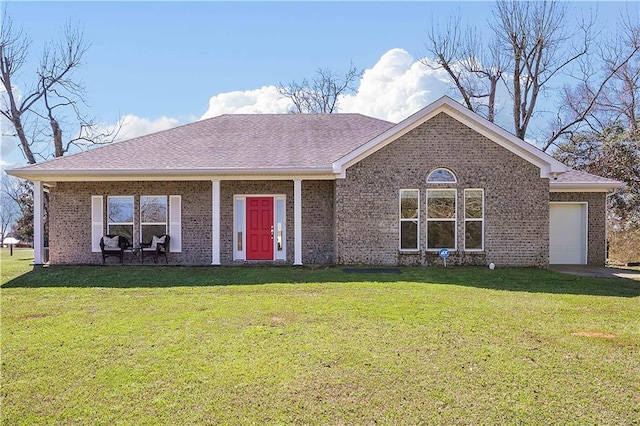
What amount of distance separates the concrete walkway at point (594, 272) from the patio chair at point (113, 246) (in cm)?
1305

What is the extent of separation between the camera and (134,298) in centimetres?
921

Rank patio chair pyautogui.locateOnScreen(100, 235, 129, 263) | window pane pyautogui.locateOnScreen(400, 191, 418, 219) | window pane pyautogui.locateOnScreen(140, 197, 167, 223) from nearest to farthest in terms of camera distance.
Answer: window pane pyautogui.locateOnScreen(400, 191, 418, 219) → patio chair pyautogui.locateOnScreen(100, 235, 129, 263) → window pane pyautogui.locateOnScreen(140, 197, 167, 223)

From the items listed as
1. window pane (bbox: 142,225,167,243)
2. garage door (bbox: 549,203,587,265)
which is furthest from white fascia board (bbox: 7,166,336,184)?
garage door (bbox: 549,203,587,265)

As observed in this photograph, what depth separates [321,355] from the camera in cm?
564

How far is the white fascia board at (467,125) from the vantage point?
13312mm

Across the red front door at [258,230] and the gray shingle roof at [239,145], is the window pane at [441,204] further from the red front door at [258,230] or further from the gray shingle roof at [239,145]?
the red front door at [258,230]

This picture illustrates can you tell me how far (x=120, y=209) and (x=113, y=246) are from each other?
1255 millimetres

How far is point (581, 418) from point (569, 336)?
2604mm

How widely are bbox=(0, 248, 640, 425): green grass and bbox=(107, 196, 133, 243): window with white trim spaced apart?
488 cm

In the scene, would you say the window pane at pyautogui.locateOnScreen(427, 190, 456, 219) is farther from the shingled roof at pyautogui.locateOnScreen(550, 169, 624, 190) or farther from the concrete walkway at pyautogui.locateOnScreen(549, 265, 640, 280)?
the shingled roof at pyautogui.locateOnScreen(550, 169, 624, 190)

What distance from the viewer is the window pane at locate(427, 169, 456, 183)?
13656 mm

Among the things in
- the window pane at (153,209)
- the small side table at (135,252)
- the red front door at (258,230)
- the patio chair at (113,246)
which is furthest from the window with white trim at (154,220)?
the red front door at (258,230)

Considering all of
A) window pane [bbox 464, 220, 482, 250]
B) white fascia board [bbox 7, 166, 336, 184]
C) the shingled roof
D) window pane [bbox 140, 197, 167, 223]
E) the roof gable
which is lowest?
window pane [bbox 464, 220, 482, 250]

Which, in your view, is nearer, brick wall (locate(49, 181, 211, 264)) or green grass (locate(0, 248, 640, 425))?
green grass (locate(0, 248, 640, 425))
